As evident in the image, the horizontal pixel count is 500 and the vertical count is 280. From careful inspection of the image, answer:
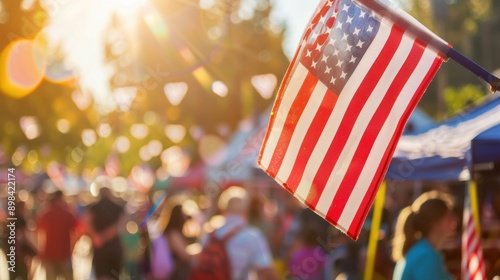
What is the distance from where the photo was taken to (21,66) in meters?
22.9

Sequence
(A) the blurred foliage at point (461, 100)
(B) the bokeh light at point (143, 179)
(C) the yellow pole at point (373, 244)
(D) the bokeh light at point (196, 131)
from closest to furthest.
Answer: (C) the yellow pole at point (373, 244) → (A) the blurred foliage at point (461, 100) → (B) the bokeh light at point (143, 179) → (D) the bokeh light at point (196, 131)

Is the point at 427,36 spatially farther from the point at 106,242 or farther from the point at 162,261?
the point at 106,242

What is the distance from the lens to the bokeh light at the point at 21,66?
21625 mm

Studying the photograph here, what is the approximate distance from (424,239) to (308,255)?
4881 mm

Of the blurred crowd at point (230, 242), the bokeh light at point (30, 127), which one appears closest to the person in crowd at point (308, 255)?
the blurred crowd at point (230, 242)

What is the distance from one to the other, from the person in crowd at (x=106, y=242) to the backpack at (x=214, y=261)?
372 centimetres

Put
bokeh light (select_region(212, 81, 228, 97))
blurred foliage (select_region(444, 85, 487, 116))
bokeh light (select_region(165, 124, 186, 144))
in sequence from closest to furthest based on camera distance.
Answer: blurred foliage (select_region(444, 85, 487, 116)), bokeh light (select_region(212, 81, 228, 97)), bokeh light (select_region(165, 124, 186, 144))

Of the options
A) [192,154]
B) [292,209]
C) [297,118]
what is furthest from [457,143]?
[192,154]

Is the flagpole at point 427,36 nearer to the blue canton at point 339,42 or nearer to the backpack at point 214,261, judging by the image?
the blue canton at point 339,42

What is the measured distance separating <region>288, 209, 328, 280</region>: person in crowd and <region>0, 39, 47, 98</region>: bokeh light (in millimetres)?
12707

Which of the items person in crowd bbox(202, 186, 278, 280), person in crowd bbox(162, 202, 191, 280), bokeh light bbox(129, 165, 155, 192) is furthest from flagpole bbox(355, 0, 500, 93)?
bokeh light bbox(129, 165, 155, 192)

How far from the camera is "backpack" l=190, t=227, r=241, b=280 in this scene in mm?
7398

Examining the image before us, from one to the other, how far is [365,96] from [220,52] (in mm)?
34944

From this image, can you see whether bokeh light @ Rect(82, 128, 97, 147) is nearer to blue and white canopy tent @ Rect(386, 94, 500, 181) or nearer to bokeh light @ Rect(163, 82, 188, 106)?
bokeh light @ Rect(163, 82, 188, 106)
